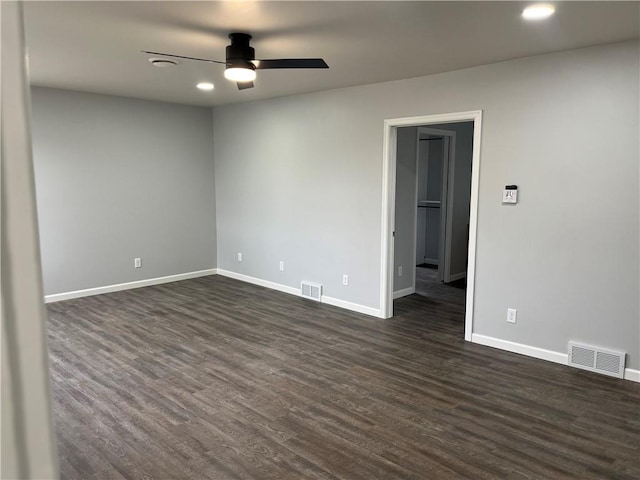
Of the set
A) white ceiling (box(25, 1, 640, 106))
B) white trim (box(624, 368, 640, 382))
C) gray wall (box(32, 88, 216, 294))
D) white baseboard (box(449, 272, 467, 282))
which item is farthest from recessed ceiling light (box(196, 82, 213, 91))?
white trim (box(624, 368, 640, 382))

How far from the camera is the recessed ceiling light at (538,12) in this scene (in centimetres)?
269

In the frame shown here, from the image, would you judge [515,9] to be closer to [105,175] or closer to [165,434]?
[165,434]

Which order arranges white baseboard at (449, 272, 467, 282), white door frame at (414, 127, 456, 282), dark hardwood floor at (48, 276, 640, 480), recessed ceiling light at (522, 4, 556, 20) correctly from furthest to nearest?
white baseboard at (449, 272, 467, 282) < white door frame at (414, 127, 456, 282) < recessed ceiling light at (522, 4, 556, 20) < dark hardwood floor at (48, 276, 640, 480)

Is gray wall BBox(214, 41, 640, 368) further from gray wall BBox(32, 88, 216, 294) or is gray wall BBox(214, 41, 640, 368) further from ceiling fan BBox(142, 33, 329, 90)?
gray wall BBox(32, 88, 216, 294)

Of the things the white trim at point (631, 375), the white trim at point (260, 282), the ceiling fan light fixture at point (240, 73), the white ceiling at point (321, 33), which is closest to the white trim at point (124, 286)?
the white trim at point (260, 282)

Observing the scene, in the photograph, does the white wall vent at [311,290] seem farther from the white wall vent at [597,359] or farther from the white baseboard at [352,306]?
the white wall vent at [597,359]

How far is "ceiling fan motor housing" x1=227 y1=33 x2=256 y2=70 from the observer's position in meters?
3.15

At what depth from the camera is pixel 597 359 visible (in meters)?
3.72

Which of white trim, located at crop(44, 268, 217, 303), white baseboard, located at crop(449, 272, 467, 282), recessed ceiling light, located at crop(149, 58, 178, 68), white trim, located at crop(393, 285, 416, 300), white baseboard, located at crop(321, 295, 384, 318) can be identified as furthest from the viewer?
white baseboard, located at crop(449, 272, 467, 282)

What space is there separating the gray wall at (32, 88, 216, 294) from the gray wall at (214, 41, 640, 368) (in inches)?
76.8

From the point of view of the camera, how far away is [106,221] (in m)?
6.11

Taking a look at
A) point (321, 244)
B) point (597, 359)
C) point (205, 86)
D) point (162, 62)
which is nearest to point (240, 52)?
point (162, 62)

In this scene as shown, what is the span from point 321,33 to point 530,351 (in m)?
3.14

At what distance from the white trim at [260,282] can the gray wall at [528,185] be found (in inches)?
18.8
